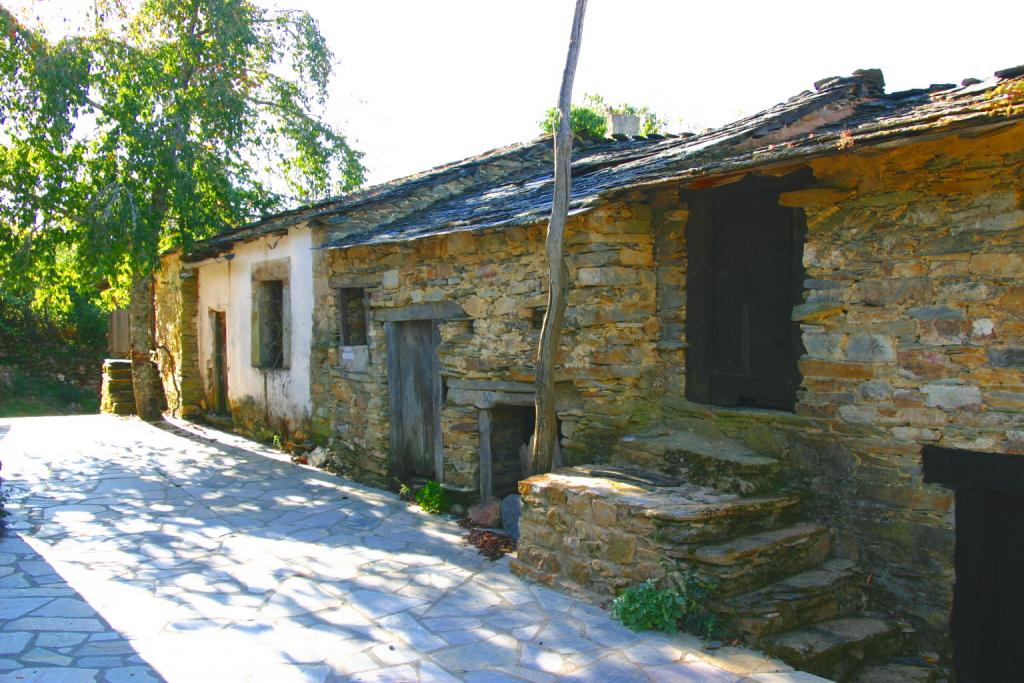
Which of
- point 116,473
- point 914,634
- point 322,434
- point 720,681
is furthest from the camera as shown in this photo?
point 322,434

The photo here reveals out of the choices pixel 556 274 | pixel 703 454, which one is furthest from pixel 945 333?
pixel 556 274

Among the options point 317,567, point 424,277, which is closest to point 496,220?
point 424,277

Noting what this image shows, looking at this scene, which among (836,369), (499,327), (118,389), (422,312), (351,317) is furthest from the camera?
(118,389)

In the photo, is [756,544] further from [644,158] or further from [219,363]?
[219,363]

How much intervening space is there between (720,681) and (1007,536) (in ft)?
7.08

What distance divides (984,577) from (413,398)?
528 centimetres

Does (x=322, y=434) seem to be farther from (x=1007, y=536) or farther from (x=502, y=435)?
(x=1007, y=536)

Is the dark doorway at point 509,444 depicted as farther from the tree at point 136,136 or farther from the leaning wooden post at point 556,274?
the tree at point 136,136

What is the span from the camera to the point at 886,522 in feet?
15.3

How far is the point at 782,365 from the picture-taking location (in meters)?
5.34

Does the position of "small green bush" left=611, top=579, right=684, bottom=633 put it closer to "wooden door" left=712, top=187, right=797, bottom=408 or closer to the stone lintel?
"wooden door" left=712, top=187, right=797, bottom=408

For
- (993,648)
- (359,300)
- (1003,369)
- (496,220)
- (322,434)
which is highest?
(496,220)

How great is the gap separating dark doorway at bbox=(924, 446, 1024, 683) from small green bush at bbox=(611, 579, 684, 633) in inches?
67.1

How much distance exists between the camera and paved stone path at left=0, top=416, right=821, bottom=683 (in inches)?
154
